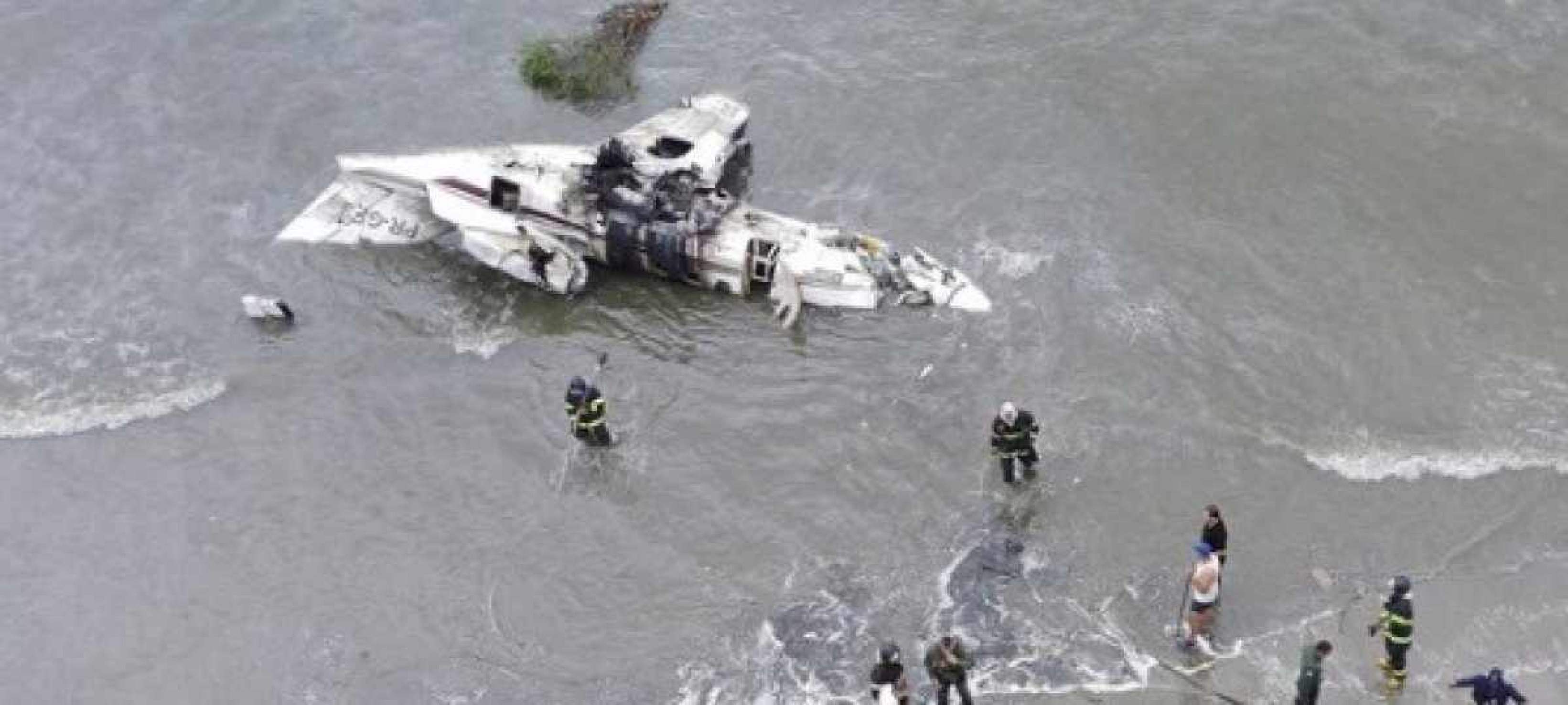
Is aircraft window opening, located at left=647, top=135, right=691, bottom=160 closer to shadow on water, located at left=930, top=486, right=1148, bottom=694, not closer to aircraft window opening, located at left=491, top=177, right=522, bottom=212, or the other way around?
aircraft window opening, located at left=491, top=177, right=522, bottom=212

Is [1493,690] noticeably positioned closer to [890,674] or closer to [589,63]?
[890,674]

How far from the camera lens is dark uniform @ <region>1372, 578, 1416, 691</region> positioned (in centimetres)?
1558

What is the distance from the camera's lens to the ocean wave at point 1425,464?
1925cm

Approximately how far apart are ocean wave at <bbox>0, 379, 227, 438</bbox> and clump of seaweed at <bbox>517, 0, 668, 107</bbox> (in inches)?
388

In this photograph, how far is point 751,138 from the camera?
91.9ft

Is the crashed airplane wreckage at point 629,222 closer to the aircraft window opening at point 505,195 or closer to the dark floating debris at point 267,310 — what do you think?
the aircraft window opening at point 505,195

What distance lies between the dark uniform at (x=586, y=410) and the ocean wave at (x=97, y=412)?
6.67 m

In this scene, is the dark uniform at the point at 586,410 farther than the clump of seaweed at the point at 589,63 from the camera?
No

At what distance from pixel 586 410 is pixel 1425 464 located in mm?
11727

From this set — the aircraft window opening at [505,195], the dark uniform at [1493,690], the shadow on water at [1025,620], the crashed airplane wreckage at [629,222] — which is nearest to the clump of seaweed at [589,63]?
the crashed airplane wreckage at [629,222]

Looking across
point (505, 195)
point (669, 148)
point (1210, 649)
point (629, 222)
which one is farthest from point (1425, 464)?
point (505, 195)

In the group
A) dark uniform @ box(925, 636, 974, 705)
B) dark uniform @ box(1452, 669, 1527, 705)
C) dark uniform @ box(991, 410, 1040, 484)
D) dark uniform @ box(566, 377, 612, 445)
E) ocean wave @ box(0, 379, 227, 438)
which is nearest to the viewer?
dark uniform @ box(1452, 669, 1527, 705)

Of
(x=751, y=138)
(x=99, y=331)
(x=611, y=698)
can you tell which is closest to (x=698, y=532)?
(x=611, y=698)

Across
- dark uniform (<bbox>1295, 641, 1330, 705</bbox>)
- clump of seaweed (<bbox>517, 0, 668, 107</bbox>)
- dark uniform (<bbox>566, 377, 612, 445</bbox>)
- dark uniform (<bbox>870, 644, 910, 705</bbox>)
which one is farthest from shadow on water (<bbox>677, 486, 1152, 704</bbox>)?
clump of seaweed (<bbox>517, 0, 668, 107</bbox>)
